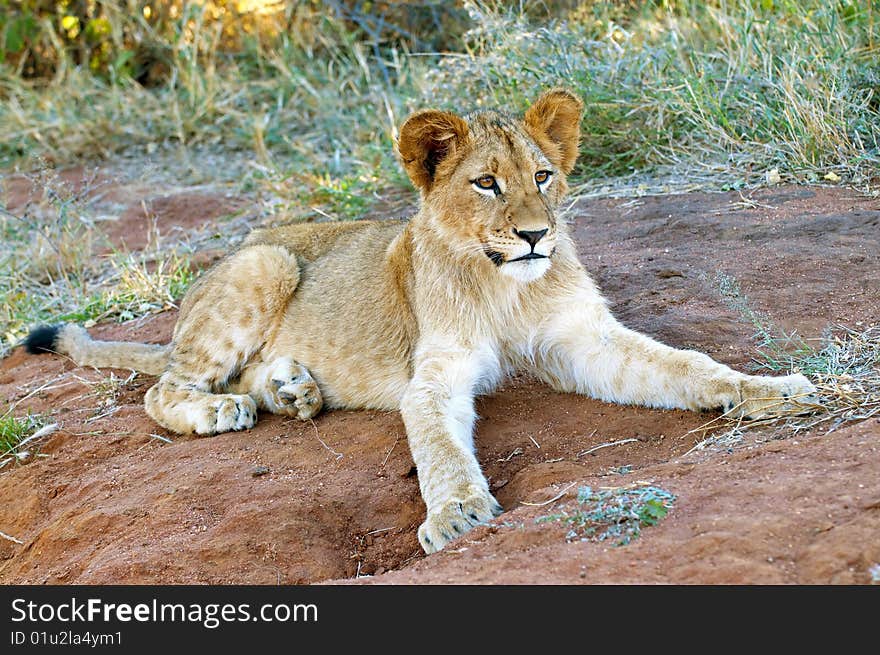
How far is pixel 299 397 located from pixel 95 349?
153 centimetres

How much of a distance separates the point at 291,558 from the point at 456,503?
569mm

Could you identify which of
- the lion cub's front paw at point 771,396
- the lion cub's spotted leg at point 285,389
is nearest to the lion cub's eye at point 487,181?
the lion cub's front paw at point 771,396

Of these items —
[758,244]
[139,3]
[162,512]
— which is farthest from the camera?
[139,3]

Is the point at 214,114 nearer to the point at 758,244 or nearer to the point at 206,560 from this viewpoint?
the point at 758,244

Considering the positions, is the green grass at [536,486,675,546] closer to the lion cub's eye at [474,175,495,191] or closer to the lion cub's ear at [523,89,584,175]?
the lion cub's eye at [474,175,495,191]

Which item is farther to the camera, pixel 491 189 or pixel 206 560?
pixel 491 189

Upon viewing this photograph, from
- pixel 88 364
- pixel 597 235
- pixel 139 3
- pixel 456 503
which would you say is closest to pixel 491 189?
pixel 456 503

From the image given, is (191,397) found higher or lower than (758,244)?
lower

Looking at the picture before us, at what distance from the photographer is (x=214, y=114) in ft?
34.0

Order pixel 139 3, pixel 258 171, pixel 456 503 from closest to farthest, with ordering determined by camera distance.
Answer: pixel 456 503 < pixel 258 171 < pixel 139 3

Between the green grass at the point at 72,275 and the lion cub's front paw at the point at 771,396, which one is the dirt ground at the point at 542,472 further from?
the green grass at the point at 72,275

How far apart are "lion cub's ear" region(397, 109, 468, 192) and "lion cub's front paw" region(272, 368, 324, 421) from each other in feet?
3.47

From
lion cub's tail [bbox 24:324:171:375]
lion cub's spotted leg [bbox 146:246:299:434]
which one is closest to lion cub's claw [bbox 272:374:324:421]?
lion cub's spotted leg [bbox 146:246:299:434]

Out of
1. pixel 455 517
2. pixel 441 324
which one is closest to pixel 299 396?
pixel 441 324
